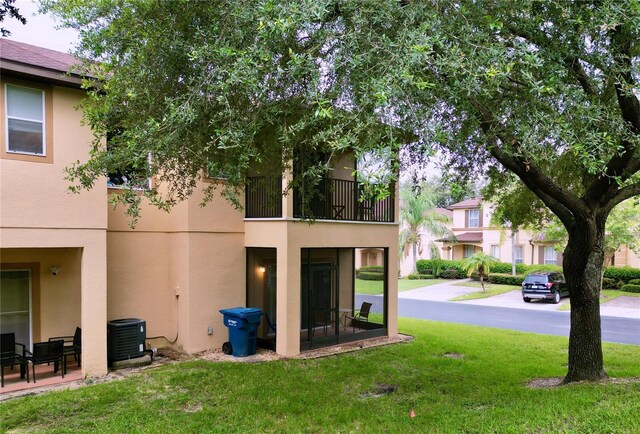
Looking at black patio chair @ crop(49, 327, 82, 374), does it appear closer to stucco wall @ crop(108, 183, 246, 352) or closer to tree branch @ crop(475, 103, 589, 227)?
stucco wall @ crop(108, 183, 246, 352)

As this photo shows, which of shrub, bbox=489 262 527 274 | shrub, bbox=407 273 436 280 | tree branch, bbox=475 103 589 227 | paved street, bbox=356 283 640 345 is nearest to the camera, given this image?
tree branch, bbox=475 103 589 227

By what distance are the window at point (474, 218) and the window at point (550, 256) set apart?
20.3ft

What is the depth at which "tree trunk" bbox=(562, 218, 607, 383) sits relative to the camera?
24.4ft

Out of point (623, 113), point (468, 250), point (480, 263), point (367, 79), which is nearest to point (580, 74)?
point (623, 113)

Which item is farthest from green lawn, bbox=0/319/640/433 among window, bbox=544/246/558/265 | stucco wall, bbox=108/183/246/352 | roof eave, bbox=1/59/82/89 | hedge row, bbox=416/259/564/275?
window, bbox=544/246/558/265

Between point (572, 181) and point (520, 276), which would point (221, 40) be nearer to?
point (572, 181)

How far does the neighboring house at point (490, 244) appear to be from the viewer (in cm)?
3150

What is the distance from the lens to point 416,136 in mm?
5941

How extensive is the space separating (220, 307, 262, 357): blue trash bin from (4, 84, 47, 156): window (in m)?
5.28

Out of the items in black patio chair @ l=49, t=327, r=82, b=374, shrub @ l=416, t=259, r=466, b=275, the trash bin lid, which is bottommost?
shrub @ l=416, t=259, r=466, b=275

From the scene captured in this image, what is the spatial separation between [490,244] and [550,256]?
14.5 ft

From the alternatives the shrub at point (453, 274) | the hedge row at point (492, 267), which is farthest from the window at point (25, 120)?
the shrub at point (453, 274)

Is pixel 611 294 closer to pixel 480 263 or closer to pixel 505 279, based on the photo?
pixel 505 279

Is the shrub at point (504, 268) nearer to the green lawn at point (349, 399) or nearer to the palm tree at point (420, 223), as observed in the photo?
the palm tree at point (420, 223)
